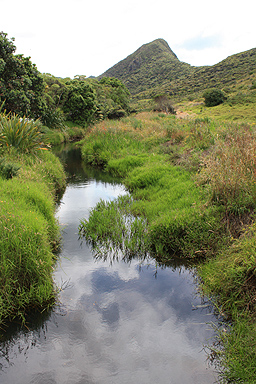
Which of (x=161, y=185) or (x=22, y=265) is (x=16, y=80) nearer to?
(x=161, y=185)

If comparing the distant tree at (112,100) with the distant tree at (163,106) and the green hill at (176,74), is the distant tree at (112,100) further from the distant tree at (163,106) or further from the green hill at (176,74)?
the green hill at (176,74)

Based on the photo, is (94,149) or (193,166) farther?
(94,149)

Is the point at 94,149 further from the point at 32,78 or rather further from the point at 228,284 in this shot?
the point at 228,284

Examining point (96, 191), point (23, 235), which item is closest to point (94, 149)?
point (96, 191)

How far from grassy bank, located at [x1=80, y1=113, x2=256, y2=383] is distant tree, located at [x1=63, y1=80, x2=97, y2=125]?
25.8 meters

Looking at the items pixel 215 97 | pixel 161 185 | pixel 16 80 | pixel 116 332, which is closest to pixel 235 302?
pixel 116 332

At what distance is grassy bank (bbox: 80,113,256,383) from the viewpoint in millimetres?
3586

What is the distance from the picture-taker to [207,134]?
10.8 m

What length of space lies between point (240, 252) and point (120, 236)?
104 inches

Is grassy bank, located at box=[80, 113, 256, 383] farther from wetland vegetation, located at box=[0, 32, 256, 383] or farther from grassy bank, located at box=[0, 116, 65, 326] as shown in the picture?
grassy bank, located at box=[0, 116, 65, 326]

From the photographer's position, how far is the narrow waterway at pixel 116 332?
3180 millimetres

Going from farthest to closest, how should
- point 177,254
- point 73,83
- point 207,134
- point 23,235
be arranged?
point 73,83, point 207,134, point 177,254, point 23,235

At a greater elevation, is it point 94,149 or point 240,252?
point 94,149

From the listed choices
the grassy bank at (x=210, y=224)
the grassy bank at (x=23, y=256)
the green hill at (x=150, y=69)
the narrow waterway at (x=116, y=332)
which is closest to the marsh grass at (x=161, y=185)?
the grassy bank at (x=210, y=224)
